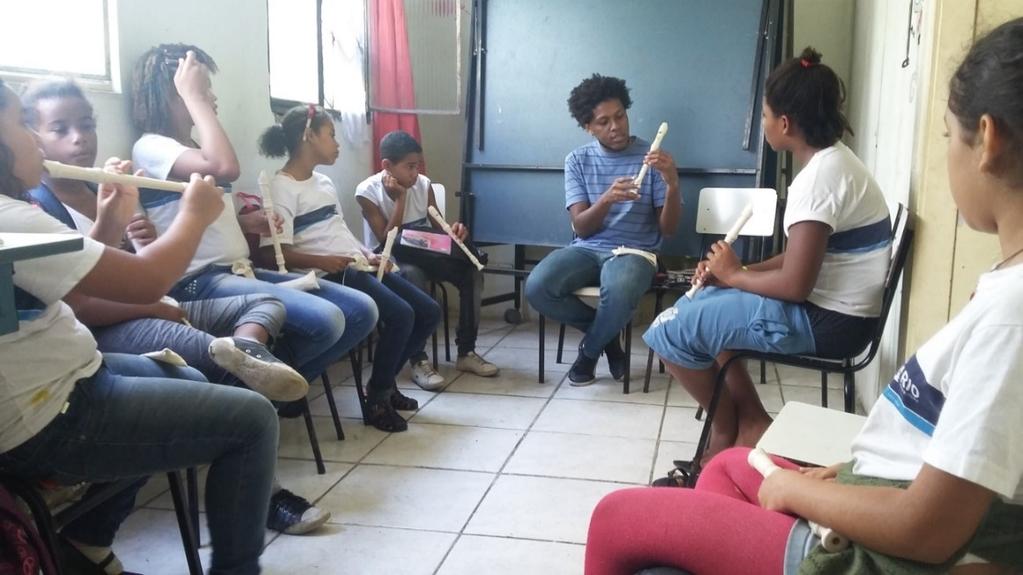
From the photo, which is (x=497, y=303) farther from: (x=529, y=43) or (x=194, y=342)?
(x=194, y=342)

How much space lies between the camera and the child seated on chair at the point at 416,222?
3191 mm

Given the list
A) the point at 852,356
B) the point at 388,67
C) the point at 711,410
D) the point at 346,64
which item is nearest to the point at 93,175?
the point at 711,410

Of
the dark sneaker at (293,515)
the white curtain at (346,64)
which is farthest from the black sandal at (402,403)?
the white curtain at (346,64)

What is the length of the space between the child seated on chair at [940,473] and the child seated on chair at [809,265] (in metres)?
0.96

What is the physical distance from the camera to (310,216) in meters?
2.76

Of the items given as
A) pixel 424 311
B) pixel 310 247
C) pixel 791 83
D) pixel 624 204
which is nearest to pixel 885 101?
pixel 791 83

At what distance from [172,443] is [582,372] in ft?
6.79

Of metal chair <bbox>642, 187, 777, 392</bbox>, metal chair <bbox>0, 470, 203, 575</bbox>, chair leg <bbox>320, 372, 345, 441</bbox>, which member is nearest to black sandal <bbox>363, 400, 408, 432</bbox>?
chair leg <bbox>320, 372, 345, 441</bbox>

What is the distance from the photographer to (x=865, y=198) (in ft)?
6.06

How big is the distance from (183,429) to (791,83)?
5.15 ft

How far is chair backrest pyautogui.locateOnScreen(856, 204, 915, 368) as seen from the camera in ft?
5.86

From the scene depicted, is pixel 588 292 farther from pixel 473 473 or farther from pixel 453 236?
pixel 473 473

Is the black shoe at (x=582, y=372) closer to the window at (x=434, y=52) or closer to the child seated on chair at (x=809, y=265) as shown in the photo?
the child seated on chair at (x=809, y=265)

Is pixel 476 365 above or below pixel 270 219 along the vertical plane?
below
